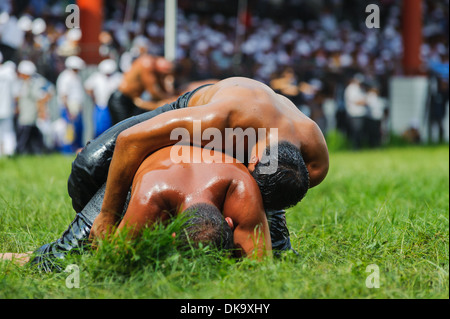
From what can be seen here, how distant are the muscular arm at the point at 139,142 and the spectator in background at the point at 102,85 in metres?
6.17

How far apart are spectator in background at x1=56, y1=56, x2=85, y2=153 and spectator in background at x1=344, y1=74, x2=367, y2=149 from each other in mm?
4934

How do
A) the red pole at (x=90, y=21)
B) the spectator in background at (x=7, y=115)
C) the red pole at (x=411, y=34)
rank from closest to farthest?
the spectator in background at (x=7, y=115), the red pole at (x=90, y=21), the red pole at (x=411, y=34)

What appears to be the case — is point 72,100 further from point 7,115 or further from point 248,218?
point 248,218

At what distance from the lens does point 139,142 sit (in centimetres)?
257

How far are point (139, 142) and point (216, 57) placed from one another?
11.4m

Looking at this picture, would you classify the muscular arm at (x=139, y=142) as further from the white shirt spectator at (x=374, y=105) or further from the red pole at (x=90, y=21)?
the white shirt spectator at (x=374, y=105)

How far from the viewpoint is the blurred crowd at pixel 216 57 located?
29.2ft

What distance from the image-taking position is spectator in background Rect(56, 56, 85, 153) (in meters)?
9.05

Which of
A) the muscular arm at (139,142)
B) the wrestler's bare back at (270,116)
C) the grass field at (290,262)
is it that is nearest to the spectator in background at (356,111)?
the grass field at (290,262)

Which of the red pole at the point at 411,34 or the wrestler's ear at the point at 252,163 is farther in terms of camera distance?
the red pole at the point at 411,34

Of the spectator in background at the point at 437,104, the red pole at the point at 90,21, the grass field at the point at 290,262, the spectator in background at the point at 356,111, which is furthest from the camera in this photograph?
the spectator in background at the point at 437,104

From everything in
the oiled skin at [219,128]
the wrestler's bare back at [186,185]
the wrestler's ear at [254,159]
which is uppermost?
the oiled skin at [219,128]

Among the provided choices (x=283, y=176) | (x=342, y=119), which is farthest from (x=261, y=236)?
(x=342, y=119)

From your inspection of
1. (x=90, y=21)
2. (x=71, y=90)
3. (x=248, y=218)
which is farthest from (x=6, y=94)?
(x=248, y=218)
